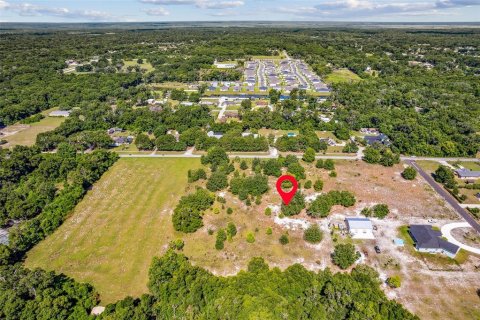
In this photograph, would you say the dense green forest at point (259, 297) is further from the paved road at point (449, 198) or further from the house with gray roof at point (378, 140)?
the house with gray roof at point (378, 140)

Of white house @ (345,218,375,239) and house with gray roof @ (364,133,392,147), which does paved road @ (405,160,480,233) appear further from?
white house @ (345,218,375,239)

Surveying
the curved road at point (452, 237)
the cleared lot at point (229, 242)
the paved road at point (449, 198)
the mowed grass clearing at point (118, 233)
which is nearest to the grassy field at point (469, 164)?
the paved road at point (449, 198)

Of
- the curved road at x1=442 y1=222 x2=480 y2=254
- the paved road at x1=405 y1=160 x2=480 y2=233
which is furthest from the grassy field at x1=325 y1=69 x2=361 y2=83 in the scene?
the curved road at x1=442 y1=222 x2=480 y2=254

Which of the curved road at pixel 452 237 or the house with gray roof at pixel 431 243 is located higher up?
the house with gray roof at pixel 431 243

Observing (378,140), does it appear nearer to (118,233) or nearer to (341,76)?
(118,233)

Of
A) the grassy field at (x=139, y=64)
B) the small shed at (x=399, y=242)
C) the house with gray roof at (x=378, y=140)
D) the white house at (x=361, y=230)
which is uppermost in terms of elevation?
the grassy field at (x=139, y=64)

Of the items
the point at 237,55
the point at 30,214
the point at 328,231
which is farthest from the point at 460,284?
the point at 237,55
